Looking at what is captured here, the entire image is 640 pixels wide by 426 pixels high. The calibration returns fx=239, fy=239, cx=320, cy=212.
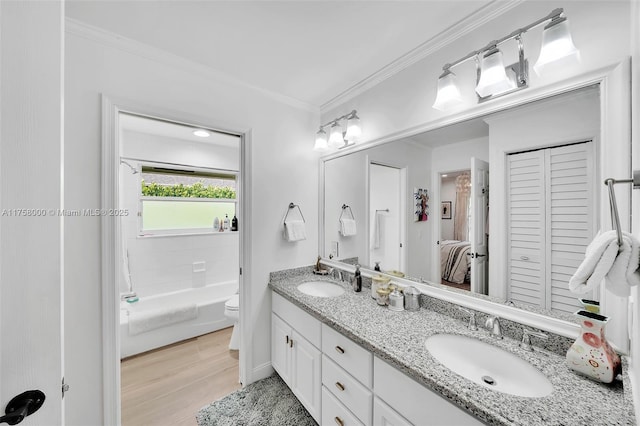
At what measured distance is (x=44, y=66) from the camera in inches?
24.7

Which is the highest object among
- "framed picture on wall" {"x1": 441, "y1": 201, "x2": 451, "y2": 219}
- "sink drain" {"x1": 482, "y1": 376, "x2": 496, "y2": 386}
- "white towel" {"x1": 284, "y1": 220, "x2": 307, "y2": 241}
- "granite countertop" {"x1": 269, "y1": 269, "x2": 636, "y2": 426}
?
"framed picture on wall" {"x1": 441, "y1": 201, "x2": 451, "y2": 219}

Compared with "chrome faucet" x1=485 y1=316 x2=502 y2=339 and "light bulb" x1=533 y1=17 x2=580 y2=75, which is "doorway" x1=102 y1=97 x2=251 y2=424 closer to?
"chrome faucet" x1=485 y1=316 x2=502 y2=339

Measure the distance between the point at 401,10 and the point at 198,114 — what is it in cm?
140

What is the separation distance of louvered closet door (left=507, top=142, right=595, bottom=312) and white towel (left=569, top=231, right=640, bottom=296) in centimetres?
46

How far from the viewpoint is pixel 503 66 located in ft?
3.54

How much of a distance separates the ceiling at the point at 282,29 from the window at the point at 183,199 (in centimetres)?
199

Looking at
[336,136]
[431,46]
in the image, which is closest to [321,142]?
[336,136]

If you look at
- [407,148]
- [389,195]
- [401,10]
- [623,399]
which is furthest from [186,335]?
[401,10]

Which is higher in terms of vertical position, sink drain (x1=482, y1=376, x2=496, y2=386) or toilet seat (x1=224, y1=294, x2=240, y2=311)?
sink drain (x1=482, y1=376, x2=496, y2=386)

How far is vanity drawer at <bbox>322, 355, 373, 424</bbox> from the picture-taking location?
1091mm

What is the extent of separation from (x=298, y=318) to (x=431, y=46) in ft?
6.19

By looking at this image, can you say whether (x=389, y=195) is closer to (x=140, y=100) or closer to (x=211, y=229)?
(x=140, y=100)

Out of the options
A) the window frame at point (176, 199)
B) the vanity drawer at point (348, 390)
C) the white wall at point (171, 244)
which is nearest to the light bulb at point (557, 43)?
the vanity drawer at point (348, 390)

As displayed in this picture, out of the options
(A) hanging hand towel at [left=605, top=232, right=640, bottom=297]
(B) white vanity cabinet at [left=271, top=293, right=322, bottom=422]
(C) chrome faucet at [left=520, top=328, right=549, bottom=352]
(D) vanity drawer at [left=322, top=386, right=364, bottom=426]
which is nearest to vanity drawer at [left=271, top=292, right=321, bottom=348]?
(B) white vanity cabinet at [left=271, top=293, right=322, bottom=422]
